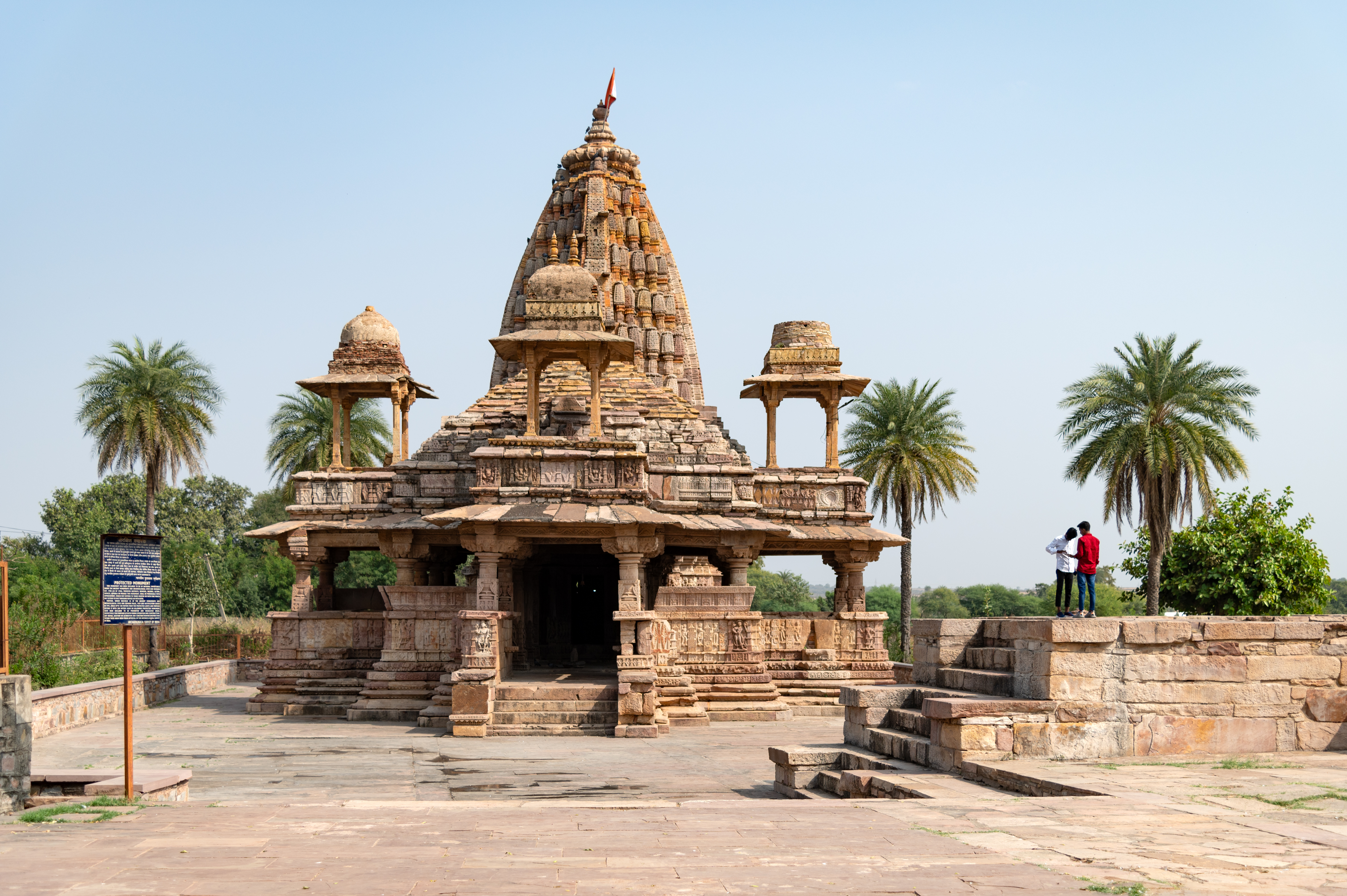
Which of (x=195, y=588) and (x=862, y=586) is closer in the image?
(x=862, y=586)

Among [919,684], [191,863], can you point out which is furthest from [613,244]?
[191,863]

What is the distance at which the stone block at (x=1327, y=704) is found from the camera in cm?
1096

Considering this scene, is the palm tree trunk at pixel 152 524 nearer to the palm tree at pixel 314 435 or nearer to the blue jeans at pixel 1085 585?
the palm tree at pixel 314 435

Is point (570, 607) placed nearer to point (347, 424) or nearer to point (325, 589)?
point (325, 589)

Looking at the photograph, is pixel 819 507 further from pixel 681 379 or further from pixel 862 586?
pixel 681 379

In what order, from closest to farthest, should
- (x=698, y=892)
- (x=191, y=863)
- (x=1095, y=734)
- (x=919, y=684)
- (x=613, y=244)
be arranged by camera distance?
(x=698, y=892), (x=191, y=863), (x=1095, y=734), (x=919, y=684), (x=613, y=244)

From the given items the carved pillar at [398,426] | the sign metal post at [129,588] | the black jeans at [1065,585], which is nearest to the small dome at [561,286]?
the carved pillar at [398,426]

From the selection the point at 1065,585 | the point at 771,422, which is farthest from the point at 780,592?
the point at 1065,585

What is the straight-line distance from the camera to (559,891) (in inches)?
235

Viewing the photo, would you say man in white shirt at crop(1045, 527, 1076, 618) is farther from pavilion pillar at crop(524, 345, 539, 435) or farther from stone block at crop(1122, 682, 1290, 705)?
pavilion pillar at crop(524, 345, 539, 435)

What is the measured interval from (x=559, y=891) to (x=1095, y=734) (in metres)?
6.14

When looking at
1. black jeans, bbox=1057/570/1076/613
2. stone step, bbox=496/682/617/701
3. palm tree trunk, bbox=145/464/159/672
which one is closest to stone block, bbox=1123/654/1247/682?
black jeans, bbox=1057/570/1076/613

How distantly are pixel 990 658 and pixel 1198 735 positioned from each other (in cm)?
206

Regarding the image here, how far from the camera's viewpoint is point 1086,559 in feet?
44.6
